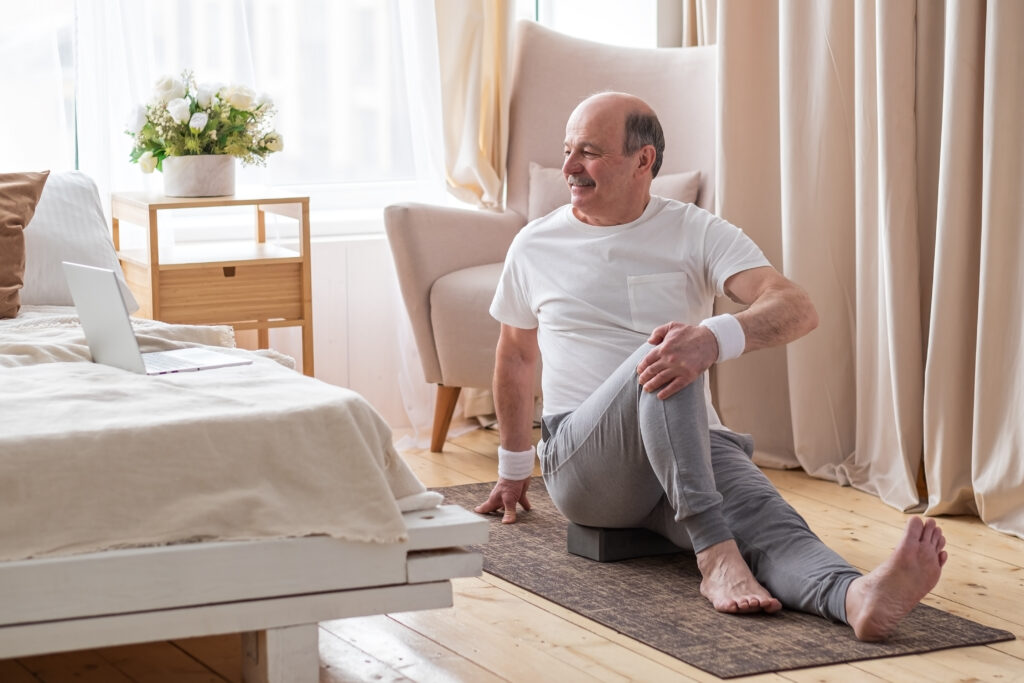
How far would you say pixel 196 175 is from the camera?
3254mm

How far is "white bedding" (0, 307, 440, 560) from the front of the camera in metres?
1.65

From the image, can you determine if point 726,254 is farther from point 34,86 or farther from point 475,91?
point 34,86

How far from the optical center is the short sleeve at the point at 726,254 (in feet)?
7.89

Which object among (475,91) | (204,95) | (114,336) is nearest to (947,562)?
(114,336)

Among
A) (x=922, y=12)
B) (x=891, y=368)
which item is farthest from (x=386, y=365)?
(x=922, y=12)

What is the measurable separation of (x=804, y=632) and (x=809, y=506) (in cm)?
94

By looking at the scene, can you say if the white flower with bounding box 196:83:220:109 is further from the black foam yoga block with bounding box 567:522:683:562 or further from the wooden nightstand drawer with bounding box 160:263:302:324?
the black foam yoga block with bounding box 567:522:683:562

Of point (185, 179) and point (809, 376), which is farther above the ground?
point (185, 179)

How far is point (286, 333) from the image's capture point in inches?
149

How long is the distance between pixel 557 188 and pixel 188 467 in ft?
6.66

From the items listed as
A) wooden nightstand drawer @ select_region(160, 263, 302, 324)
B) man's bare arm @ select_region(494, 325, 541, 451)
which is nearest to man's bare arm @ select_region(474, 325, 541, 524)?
man's bare arm @ select_region(494, 325, 541, 451)

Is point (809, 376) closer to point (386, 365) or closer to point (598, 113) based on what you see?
point (598, 113)

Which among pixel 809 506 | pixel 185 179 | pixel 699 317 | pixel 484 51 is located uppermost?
pixel 484 51

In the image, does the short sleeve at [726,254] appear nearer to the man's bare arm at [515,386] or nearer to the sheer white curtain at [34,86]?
the man's bare arm at [515,386]
